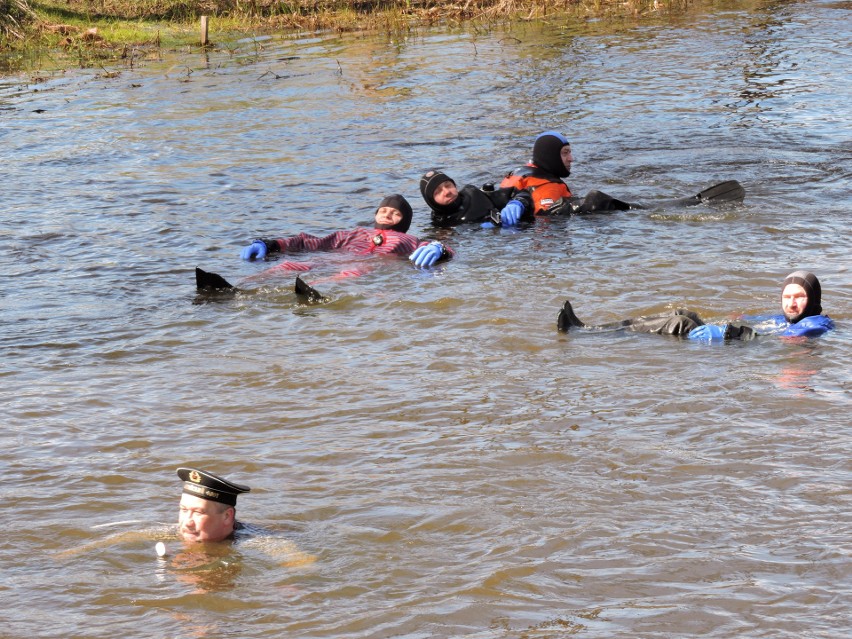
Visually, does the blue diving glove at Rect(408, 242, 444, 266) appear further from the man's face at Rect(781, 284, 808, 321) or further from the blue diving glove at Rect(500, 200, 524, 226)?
the man's face at Rect(781, 284, 808, 321)

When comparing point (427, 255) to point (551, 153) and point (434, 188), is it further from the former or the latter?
point (551, 153)

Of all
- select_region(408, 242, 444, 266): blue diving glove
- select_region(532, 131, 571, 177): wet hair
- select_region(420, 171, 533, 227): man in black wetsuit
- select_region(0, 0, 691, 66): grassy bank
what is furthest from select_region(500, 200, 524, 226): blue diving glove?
select_region(0, 0, 691, 66): grassy bank

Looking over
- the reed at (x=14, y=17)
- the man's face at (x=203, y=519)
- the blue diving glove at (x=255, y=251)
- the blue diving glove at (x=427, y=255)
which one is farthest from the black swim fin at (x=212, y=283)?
the reed at (x=14, y=17)

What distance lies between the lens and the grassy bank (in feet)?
85.1

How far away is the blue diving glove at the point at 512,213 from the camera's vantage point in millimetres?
10914

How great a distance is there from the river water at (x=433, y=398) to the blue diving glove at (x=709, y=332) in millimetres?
78

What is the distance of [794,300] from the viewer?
7.36m

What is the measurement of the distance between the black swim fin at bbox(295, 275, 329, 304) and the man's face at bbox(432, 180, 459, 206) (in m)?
2.47

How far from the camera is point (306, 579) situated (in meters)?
4.82

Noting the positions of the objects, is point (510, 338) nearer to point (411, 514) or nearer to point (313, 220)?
point (411, 514)

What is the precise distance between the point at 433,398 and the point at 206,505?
2185 millimetres

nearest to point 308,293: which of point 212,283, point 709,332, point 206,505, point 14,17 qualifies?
point 212,283

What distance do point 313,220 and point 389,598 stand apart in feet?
23.8

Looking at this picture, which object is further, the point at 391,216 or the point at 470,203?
the point at 470,203
